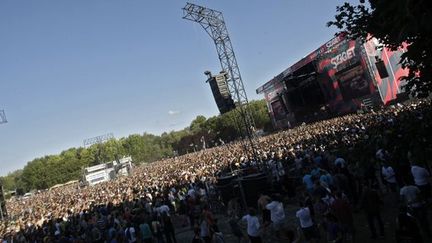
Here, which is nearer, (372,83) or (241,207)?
(241,207)

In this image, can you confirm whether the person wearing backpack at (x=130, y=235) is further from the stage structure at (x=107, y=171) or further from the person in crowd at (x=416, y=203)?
the stage structure at (x=107, y=171)

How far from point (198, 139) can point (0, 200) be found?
71985 mm

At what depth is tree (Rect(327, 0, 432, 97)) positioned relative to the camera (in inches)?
128

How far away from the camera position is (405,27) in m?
3.38

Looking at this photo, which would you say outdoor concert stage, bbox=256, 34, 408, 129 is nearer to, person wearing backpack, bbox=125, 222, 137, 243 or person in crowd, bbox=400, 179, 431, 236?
person wearing backpack, bbox=125, 222, 137, 243

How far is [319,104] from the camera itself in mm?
47469

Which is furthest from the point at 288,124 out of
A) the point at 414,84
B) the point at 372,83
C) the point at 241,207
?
the point at 414,84

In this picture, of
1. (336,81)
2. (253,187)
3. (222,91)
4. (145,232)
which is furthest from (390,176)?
(336,81)

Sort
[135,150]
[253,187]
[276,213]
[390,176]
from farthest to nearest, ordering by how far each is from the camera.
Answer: [135,150] < [253,187] < [390,176] < [276,213]

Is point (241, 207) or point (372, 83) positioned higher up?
point (372, 83)

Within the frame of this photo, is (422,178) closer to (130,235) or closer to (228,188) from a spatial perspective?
(130,235)

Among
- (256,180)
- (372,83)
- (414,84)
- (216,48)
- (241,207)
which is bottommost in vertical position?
(241,207)

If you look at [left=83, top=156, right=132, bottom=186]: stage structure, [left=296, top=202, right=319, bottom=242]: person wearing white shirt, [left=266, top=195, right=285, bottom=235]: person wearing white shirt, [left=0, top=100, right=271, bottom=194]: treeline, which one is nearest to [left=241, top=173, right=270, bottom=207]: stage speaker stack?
[left=266, top=195, right=285, bottom=235]: person wearing white shirt

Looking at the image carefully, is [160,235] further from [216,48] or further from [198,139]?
[198,139]
